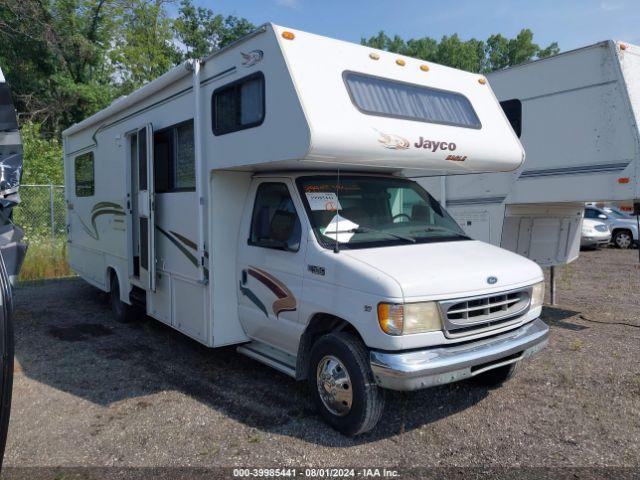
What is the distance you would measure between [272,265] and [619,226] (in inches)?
654

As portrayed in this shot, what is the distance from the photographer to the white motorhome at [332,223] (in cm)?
392

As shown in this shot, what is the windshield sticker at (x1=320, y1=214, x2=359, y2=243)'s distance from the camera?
445 cm

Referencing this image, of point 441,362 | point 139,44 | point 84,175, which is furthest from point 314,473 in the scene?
point 139,44

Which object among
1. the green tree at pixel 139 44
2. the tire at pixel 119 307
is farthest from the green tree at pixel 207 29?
the tire at pixel 119 307

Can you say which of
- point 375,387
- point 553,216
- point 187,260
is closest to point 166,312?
point 187,260

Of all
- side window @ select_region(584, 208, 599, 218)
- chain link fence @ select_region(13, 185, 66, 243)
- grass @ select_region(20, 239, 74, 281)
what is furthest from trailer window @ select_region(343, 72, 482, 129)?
side window @ select_region(584, 208, 599, 218)

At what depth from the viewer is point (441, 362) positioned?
379cm

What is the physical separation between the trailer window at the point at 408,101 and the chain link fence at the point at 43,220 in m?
10.5

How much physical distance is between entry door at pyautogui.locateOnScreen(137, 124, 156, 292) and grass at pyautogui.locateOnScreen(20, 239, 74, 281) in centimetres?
675

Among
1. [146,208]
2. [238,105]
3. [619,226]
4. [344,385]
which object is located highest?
[238,105]

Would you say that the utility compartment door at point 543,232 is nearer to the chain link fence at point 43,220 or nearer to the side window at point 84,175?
the side window at point 84,175

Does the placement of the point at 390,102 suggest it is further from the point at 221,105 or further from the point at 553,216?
the point at 553,216

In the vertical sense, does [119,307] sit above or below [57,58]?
below

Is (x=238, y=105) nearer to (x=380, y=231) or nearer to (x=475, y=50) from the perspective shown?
(x=380, y=231)
